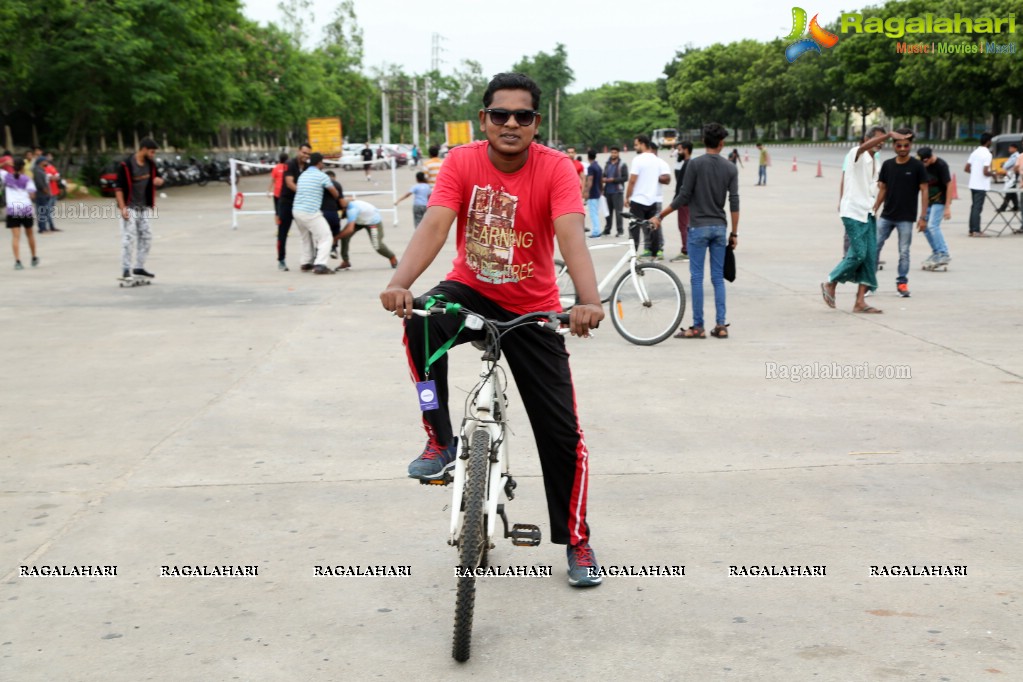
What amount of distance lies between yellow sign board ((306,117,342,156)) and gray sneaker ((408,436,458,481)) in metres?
58.1

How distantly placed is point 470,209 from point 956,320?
799 centimetres

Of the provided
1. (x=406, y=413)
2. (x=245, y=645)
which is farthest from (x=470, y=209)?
(x=406, y=413)

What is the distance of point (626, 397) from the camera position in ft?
25.1

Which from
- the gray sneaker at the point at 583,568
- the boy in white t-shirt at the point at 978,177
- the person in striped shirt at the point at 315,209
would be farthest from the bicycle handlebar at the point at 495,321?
the boy in white t-shirt at the point at 978,177

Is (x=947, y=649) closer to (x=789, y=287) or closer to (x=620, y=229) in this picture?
(x=789, y=287)

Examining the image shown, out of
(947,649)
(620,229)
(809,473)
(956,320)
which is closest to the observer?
(947,649)

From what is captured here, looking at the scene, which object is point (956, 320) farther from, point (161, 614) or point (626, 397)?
point (161, 614)

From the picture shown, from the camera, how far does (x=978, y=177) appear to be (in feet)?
64.6

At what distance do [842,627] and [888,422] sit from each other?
127 inches

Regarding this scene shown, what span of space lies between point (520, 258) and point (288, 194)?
1301 centimetres

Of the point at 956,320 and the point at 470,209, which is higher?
the point at 470,209

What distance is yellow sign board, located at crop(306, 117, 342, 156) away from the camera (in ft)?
200

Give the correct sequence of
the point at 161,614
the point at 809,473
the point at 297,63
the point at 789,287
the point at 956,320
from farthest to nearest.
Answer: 1. the point at 297,63
2. the point at 789,287
3. the point at 956,320
4. the point at 809,473
5. the point at 161,614

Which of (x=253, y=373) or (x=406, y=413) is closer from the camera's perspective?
(x=406, y=413)
